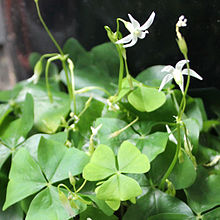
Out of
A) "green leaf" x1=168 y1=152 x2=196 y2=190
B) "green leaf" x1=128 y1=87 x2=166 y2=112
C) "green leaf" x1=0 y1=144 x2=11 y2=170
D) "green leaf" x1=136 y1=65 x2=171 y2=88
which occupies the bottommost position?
"green leaf" x1=168 y1=152 x2=196 y2=190

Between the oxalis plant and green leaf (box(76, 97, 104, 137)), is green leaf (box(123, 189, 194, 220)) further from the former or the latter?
green leaf (box(76, 97, 104, 137))

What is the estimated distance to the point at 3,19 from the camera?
1011 mm

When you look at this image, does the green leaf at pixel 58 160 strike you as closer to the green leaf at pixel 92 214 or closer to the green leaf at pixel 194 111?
the green leaf at pixel 92 214

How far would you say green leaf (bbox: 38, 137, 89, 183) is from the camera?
1.86ft

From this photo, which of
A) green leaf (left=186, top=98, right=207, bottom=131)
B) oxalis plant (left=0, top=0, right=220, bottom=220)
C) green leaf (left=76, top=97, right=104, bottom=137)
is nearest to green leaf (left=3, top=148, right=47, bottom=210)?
oxalis plant (left=0, top=0, right=220, bottom=220)

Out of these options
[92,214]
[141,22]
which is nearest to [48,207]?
[92,214]

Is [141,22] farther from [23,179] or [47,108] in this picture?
[23,179]

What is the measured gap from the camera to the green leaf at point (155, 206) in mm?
566

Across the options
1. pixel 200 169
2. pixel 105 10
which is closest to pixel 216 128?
pixel 200 169

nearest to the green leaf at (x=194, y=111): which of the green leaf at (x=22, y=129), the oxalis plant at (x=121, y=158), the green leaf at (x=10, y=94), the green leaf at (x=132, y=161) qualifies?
the oxalis plant at (x=121, y=158)

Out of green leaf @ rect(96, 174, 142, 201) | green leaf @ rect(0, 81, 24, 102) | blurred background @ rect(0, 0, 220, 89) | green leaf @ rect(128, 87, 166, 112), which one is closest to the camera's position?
green leaf @ rect(96, 174, 142, 201)

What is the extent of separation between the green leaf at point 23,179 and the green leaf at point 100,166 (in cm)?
10

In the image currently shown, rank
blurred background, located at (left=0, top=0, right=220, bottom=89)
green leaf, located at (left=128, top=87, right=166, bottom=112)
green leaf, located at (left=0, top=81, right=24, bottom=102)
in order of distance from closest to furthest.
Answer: green leaf, located at (left=128, top=87, right=166, bottom=112), blurred background, located at (left=0, top=0, right=220, bottom=89), green leaf, located at (left=0, top=81, right=24, bottom=102)

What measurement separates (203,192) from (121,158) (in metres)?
0.17
